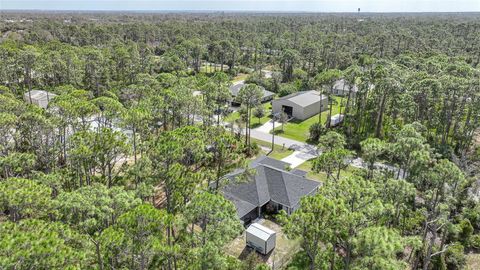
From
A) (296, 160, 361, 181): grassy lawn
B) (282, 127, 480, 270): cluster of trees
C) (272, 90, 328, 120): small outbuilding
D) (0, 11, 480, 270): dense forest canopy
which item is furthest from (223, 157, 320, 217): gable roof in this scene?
(272, 90, 328, 120): small outbuilding

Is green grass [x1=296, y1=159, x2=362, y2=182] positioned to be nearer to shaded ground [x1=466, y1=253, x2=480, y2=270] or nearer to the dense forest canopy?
the dense forest canopy

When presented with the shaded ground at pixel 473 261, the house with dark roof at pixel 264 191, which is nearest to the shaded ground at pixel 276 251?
the house with dark roof at pixel 264 191

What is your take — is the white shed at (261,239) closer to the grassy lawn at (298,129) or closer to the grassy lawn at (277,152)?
the grassy lawn at (277,152)

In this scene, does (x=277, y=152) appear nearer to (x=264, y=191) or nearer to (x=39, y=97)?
(x=264, y=191)

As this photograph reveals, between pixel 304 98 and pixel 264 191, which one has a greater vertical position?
pixel 304 98

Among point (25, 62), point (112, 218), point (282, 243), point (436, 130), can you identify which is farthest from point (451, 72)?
point (25, 62)

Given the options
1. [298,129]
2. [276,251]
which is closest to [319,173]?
[276,251]
